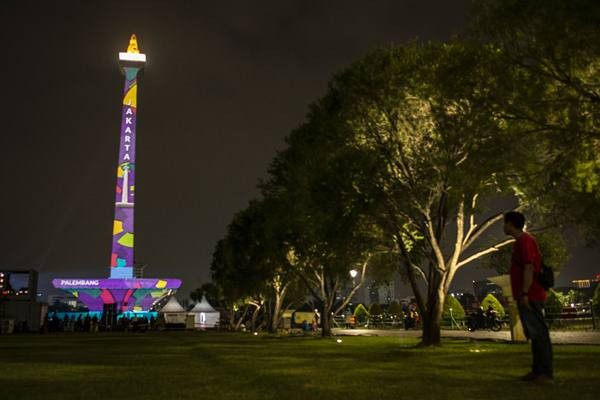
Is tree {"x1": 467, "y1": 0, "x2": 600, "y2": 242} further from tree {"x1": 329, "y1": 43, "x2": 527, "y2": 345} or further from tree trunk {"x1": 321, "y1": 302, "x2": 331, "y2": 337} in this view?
tree trunk {"x1": 321, "y1": 302, "x2": 331, "y2": 337}

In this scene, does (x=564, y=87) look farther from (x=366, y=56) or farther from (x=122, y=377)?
(x=122, y=377)

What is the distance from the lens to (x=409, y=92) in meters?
20.4

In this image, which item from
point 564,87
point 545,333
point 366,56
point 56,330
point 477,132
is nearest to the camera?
point 545,333

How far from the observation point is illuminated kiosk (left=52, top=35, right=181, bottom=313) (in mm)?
107750

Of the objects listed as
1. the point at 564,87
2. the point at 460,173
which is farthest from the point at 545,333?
the point at 460,173

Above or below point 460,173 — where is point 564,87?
above

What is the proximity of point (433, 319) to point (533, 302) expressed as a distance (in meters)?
14.0

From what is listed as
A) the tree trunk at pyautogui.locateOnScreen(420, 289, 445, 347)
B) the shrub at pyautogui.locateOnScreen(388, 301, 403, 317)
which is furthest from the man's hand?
the shrub at pyautogui.locateOnScreen(388, 301, 403, 317)

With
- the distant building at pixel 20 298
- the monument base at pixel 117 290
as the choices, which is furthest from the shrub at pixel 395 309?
the monument base at pixel 117 290

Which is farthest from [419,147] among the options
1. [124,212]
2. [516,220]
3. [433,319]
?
[124,212]

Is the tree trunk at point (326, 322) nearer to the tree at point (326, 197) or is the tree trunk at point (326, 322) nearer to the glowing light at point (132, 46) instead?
the tree at point (326, 197)

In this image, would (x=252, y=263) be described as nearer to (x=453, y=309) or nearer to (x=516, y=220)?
(x=453, y=309)

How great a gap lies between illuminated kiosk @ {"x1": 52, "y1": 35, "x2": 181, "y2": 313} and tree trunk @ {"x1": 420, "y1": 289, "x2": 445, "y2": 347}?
93695 mm

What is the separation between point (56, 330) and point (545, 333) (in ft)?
185
